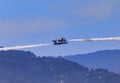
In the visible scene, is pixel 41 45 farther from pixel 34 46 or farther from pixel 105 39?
pixel 105 39

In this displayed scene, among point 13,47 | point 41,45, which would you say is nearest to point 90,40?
point 41,45

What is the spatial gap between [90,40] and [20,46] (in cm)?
506

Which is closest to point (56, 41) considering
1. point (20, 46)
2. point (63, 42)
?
point (63, 42)

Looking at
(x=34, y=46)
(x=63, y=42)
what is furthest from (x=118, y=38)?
(x=34, y=46)

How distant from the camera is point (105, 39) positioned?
30.5 m

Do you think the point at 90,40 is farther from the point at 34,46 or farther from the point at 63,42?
the point at 34,46

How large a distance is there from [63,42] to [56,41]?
2.53 feet

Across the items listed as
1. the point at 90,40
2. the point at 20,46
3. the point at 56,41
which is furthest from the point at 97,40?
the point at 20,46

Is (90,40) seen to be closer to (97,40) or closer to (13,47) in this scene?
(97,40)

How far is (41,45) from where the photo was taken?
30531 mm

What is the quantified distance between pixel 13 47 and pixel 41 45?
215cm

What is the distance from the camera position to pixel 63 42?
3038cm

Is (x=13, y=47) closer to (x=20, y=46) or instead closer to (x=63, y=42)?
(x=20, y=46)

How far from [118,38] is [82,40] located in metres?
2.65
